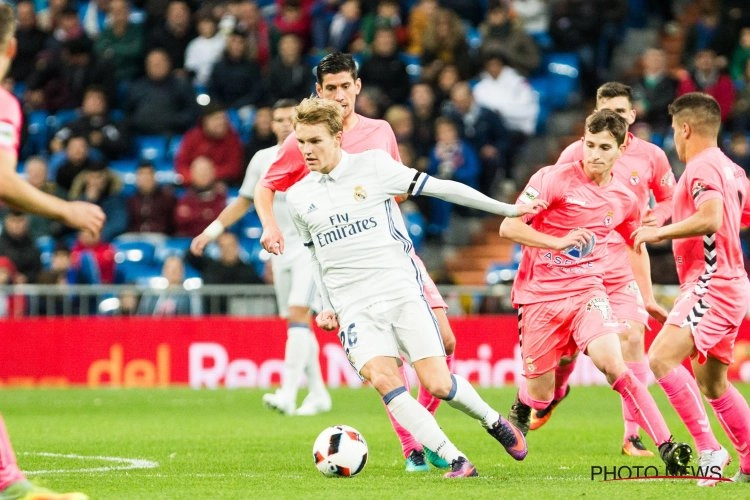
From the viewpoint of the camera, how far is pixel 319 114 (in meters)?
8.38

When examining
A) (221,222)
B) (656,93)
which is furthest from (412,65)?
→ (221,222)

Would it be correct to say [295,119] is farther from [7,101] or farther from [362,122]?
[7,101]

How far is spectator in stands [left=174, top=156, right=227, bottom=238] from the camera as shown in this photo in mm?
19859

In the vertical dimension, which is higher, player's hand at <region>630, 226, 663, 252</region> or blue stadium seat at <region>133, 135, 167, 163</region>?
blue stadium seat at <region>133, 135, 167, 163</region>

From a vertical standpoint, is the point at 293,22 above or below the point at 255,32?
above

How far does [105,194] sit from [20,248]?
1.71m

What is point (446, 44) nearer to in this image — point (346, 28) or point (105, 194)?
point (346, 28)

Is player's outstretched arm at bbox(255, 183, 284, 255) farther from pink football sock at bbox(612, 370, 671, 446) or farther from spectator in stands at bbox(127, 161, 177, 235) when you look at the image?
spectator in stands at bbox(127, 161, 177, 235)

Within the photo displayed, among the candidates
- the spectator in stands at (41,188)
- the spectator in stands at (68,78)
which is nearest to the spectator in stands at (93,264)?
the spectator in stands at (41,188)

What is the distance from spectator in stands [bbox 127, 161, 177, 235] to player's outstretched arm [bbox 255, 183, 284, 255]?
10353mm

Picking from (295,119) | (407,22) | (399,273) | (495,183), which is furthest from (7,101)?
(407,22)

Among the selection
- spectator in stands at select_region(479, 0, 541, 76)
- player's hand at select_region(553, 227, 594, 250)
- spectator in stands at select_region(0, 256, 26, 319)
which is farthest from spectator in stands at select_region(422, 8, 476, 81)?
player's hand at select_region(553, 227, 594, 250)

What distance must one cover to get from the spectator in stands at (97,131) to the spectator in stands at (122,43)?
5.07 feet

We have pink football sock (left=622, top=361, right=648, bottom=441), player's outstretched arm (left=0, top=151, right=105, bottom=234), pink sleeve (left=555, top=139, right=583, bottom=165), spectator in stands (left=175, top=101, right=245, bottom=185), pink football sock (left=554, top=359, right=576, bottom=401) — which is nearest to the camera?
player's outstretched arm (left=0, top=151, right=105, bottom=234)
